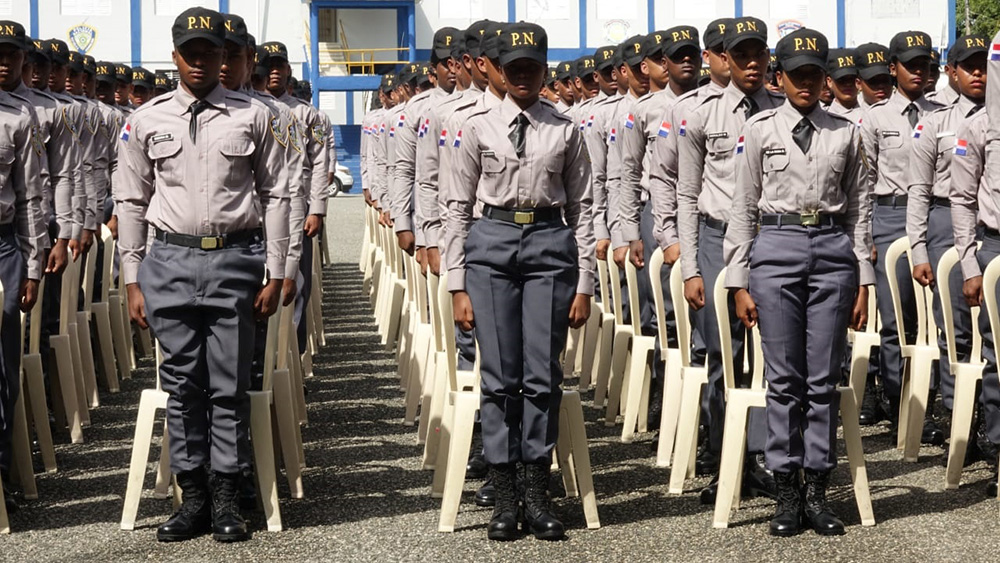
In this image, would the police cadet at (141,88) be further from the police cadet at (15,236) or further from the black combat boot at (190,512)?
the black combat boot at (190,512)

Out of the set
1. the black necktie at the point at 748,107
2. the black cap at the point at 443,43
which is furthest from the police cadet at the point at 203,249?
the black cap at the point at 443,43

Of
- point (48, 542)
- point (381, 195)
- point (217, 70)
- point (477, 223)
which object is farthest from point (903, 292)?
point (381, 195)

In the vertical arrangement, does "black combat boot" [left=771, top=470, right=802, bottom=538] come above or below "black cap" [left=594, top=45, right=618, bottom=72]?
below

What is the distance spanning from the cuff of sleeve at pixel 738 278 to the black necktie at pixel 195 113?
7.63 feet

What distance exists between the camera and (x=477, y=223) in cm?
670

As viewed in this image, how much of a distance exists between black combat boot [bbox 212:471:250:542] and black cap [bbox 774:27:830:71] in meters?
2.91

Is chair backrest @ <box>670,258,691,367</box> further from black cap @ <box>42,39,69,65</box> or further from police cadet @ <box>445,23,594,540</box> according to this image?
black cap @ <box>42,39,69,65</box>

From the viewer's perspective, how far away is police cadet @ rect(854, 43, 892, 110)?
989cm

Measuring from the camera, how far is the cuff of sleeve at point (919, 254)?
8211mm

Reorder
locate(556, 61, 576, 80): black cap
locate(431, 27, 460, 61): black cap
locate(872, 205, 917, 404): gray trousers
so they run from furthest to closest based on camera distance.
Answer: locate(556, 61, 576, 80): black cap < locate(431, 27, 460, 61): black cap < locate(872, 205, 917, 404): gray trousers

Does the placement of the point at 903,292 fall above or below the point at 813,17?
below

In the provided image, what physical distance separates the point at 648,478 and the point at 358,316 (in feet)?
26.0

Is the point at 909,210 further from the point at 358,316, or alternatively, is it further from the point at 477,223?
the point at 358,316

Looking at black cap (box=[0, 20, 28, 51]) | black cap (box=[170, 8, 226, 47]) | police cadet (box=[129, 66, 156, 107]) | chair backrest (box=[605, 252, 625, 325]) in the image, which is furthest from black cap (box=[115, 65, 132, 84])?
black cap (box=[170, 8, 226, 47])
